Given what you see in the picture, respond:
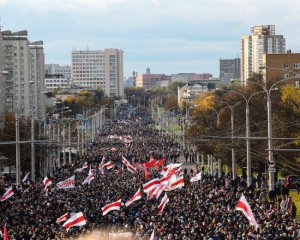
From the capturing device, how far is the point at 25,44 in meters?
166

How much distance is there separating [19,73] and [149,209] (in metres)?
130

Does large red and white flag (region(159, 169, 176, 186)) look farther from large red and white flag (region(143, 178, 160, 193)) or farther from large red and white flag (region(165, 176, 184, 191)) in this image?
large red and white flag (region(143, 178, 160, 193))

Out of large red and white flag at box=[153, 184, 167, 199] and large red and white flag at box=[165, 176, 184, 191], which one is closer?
large red and white flag at box=[153, 184, 167, 199]

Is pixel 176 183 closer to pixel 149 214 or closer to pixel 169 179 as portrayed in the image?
pixel 169 179

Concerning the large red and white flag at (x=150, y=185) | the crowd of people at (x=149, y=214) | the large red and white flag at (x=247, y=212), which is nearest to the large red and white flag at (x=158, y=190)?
the large red and white flag at (x=150, y=185)

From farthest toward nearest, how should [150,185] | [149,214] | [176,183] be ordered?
1. [176,183]
2. [150,185]
3. [149,214]

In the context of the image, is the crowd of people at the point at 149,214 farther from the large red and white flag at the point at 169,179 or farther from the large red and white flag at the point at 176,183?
the large red and white flag at the point at 169,179

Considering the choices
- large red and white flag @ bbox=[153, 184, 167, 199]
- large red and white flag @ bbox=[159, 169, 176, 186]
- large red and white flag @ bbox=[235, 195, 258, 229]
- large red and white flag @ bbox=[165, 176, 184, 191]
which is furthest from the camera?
large red and white flag @ bbox=[159, 169, 176, 186]

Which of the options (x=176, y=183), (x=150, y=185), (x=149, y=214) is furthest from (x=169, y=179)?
(x=149, y=214)

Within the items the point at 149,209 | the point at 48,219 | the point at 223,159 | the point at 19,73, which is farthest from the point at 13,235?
the point at 19,73

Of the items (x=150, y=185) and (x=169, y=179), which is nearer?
(x=150, y=185)

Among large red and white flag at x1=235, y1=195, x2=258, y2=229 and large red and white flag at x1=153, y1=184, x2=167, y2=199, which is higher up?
large red and white flag at x1=235, y1=195, x2=258, y2=229

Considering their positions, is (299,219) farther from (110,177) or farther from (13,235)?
(110,177)

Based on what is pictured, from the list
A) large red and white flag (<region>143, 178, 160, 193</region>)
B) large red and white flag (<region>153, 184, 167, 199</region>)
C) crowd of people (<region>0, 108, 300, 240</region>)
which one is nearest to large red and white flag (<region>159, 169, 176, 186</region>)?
large red and white flag (<region>153, 184, 167, 199</region>)
